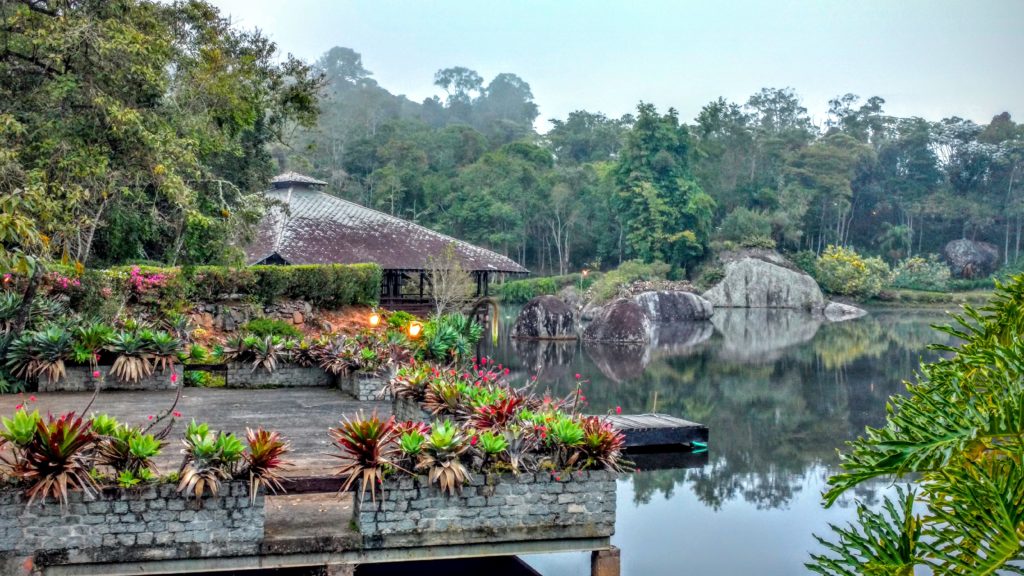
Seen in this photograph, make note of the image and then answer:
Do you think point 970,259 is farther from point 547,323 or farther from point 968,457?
point 968,457

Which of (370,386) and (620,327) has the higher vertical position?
(620,327)

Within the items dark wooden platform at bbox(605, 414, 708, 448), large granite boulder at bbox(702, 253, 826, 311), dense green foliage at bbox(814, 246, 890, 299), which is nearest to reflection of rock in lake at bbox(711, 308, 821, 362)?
large granite boulder at bbox(702, 253, 826, 311)

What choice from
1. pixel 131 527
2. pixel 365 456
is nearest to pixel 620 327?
pixel 365 456

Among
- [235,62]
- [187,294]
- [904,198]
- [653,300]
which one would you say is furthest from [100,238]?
[904,198]

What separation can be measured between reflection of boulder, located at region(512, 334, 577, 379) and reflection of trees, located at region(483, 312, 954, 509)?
340 millimetres

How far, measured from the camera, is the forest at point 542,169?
52.3ft

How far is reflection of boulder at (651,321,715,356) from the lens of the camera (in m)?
32.5

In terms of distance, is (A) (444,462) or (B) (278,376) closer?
(A) (444,462)

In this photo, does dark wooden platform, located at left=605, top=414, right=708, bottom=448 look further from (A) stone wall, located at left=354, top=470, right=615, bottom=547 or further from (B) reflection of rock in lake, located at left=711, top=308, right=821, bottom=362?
(B) reflection of rock in lake, located at left=711, top=308, right=821, bottom=362

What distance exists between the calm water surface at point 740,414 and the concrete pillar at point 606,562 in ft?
6.03

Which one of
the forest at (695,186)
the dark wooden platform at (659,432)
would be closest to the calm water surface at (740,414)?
the dark wooden platform at (659,432)

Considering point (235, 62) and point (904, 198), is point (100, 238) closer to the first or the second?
point (235, 62)

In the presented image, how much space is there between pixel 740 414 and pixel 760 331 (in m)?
19.7

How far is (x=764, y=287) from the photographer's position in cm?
4956
